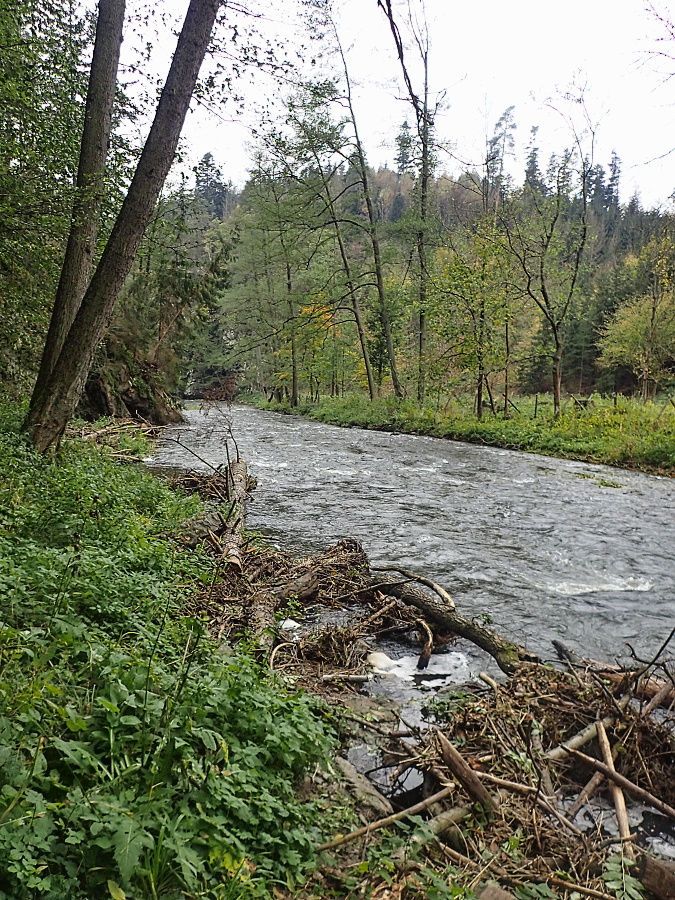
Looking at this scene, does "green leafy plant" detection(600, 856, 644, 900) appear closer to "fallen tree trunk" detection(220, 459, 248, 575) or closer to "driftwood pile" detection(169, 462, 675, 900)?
"driftwood pile" detection(169, 462, 675, 900)

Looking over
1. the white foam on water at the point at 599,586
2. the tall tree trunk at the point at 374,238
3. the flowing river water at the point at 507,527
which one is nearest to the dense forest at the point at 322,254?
the tall tree trunk at the point at 374,238

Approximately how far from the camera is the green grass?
5.87 ft

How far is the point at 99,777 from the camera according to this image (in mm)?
2055

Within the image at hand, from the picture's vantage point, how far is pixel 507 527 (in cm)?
856

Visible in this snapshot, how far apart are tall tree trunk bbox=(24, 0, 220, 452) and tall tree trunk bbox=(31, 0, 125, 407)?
50 cm

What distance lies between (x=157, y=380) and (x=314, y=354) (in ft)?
53.9

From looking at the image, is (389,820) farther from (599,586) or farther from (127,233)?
(127,233)

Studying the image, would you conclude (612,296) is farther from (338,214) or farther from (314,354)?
(338,214)

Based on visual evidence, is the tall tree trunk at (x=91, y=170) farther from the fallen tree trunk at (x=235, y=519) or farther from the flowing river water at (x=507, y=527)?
the fallen tree trunk at (x=235, y=519)

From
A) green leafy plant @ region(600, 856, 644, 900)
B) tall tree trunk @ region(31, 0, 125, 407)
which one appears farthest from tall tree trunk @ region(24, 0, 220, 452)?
green leafy plant @ region(600, 856, 644, 900)

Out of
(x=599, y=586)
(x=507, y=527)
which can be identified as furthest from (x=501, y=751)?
(x=507, y=527)

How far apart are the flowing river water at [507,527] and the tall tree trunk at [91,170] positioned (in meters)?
2.93

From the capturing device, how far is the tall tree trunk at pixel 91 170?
7.88 metres

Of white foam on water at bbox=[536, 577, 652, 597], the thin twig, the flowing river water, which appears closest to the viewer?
the thin twig
